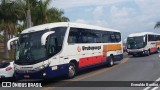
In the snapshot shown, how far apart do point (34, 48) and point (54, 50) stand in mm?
1090

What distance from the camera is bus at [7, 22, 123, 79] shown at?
15.5 meters

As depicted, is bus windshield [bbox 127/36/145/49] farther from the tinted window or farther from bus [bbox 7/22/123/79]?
bus [bbox 7/22/123/79]

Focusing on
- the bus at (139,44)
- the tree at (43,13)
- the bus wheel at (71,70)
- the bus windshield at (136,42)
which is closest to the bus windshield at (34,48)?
the bus wheel at (71,70)

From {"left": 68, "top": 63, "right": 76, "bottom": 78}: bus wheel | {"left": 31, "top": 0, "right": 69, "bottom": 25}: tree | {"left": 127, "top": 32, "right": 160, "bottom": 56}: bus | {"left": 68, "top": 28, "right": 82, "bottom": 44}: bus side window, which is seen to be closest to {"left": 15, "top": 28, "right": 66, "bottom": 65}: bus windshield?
{"left": 68, "top": 28, "right": 82, "bottom": 44}: bus side window

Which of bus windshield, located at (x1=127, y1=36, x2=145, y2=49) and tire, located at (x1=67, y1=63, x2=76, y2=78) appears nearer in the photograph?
tire, located at (x1=67, y1=63, x2=76, y2=78)

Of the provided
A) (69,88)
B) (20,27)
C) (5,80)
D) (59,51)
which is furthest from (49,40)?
(20,27)

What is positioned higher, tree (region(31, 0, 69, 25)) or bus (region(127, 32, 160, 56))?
tree (region(31, 0, 69, 25))

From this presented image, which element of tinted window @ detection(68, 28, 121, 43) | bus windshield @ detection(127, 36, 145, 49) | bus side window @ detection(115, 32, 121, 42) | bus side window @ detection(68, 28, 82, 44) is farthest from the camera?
bus windshield @ detection(127, 36, 145, 49)

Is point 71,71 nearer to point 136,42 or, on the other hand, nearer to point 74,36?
point 74,36

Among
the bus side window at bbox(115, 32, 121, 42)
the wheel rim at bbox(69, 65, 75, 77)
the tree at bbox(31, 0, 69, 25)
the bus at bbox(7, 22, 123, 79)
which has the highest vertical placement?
the tree at bbox(31, 0, 69, 25)

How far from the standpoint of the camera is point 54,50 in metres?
16.3

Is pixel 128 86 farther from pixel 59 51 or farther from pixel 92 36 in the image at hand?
pixel 92 36

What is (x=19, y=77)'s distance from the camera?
52.4ft

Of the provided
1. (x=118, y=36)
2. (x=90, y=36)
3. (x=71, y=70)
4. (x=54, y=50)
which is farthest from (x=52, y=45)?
(x=118, y=36)
